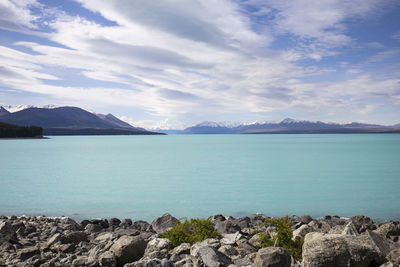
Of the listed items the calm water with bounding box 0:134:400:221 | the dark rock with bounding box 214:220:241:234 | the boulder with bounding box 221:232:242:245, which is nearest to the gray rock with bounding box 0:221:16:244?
the boulder with bounding box 221:232:242:245

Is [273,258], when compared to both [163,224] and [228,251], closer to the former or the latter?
[228,251]

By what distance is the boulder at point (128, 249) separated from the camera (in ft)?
26.9

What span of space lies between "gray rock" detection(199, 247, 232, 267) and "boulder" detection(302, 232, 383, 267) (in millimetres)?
1896

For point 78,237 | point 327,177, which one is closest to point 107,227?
point 78,237

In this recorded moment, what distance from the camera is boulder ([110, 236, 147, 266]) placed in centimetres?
821

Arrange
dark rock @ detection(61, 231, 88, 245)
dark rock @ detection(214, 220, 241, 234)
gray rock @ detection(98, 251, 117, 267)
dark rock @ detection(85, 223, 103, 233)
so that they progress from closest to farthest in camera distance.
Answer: gray rock @ detection(98, 251, 117, 267)
dark rock @ detection(61, 231, 88, 245)
dark rock @ detection(214, 220, 241, 234)
dark rock @ detection(85, 223, 103, 233)

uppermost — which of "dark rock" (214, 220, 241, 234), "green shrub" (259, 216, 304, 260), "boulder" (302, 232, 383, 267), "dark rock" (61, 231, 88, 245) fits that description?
"boulder" (302, 232, 383, 267)

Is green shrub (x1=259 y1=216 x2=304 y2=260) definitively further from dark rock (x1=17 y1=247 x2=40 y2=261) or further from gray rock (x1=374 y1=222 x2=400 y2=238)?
dark rock (x1=17 y1=247 x2=40 y2=261)

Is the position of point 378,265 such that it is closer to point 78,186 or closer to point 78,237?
point 78,237

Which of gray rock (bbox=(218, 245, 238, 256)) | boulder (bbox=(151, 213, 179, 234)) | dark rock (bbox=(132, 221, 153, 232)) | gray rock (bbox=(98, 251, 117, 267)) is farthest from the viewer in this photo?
dark rock (bbox=(132, 221, 153, 232))

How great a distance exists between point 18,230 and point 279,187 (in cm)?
2856

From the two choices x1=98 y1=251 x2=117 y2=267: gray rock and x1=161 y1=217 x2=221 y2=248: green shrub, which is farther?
x1=161 y1=217 x2=221 y2=248: green shrub

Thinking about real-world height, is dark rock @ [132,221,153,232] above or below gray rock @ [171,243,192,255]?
below

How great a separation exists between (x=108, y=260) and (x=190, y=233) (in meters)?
3.31
